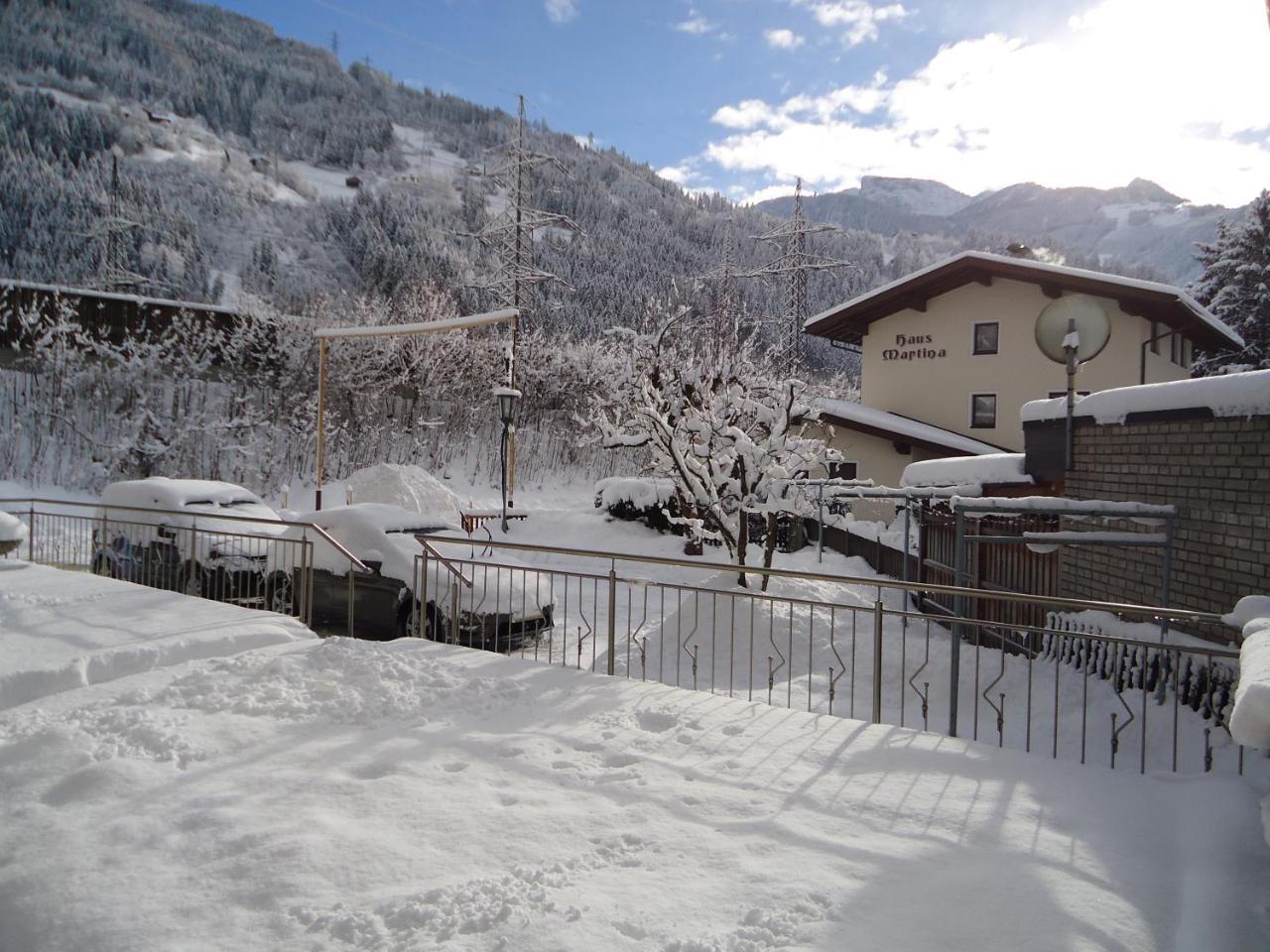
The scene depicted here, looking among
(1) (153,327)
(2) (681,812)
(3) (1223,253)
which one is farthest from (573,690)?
(3) (1223,253)

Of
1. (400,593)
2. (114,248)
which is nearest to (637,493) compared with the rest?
(400,593)

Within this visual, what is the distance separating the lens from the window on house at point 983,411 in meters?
22.2

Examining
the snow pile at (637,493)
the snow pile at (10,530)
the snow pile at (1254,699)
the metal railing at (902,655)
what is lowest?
the metal railing at (902,655)

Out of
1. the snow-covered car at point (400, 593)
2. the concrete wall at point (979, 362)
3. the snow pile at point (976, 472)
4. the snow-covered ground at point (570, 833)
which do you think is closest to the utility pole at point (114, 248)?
the snow-covered car at point (400, 593)

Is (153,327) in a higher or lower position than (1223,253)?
lower

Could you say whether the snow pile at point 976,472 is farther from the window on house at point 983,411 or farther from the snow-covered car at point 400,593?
the window on house at point 983,411

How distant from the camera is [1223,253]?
107ft

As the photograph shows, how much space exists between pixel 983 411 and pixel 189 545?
2090cm

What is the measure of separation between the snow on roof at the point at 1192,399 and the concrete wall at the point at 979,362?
14.6m

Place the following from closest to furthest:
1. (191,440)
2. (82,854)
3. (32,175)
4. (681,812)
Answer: (82,854) → (681,812) → (191,440) → (32,175)

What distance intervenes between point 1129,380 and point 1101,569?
16220 mm

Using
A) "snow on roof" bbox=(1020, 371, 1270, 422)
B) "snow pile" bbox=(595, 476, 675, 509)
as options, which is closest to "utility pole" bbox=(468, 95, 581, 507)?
"snow pile" bbox=(595, 476, 675, 509)

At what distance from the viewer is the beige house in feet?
67.5

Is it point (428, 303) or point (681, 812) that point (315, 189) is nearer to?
point (428, 303)
